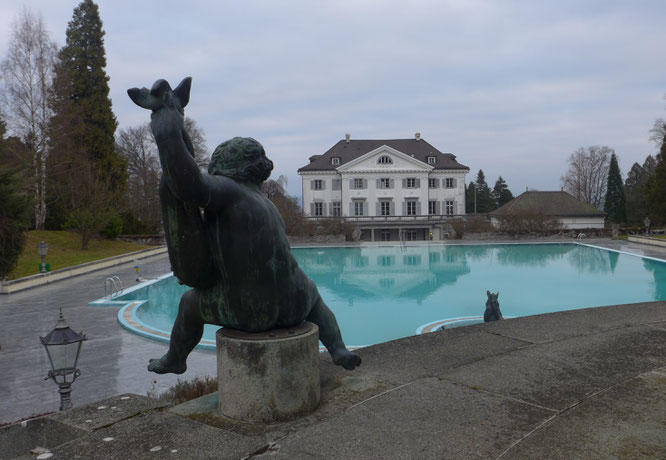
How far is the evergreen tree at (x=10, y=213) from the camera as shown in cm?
957

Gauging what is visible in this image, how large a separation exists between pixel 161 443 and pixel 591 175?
225ft

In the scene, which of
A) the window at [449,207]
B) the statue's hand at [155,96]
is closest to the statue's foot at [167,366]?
the statue's hand at [155,96]

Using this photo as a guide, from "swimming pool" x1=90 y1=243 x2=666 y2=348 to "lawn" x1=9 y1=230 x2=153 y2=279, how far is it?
6.33 metres

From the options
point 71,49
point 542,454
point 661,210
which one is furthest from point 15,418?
point 661,210

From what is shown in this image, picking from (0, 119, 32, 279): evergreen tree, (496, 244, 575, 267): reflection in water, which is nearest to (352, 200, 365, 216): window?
(496, 244, 575, 267): reflection in water

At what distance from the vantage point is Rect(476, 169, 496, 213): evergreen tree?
7506 centimetres

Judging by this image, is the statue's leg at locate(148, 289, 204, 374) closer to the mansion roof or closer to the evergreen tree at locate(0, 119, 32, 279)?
the evergreen tree at locate(0, 119, 32, 279)

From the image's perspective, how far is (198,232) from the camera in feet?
7.72

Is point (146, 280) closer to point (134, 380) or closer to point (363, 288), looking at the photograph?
point (363, 288)

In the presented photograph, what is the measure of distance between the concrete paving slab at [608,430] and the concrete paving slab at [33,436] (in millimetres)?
2102

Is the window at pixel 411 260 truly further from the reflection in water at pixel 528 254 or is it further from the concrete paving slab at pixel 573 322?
the concrete paving slab at pixel 573 322

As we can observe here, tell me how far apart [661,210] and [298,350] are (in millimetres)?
42286

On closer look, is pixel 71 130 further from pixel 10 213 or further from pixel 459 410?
pixel 459 410

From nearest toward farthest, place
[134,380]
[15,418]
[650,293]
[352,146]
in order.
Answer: [15,418] < [134,380] < [650,293] < [352,146]
